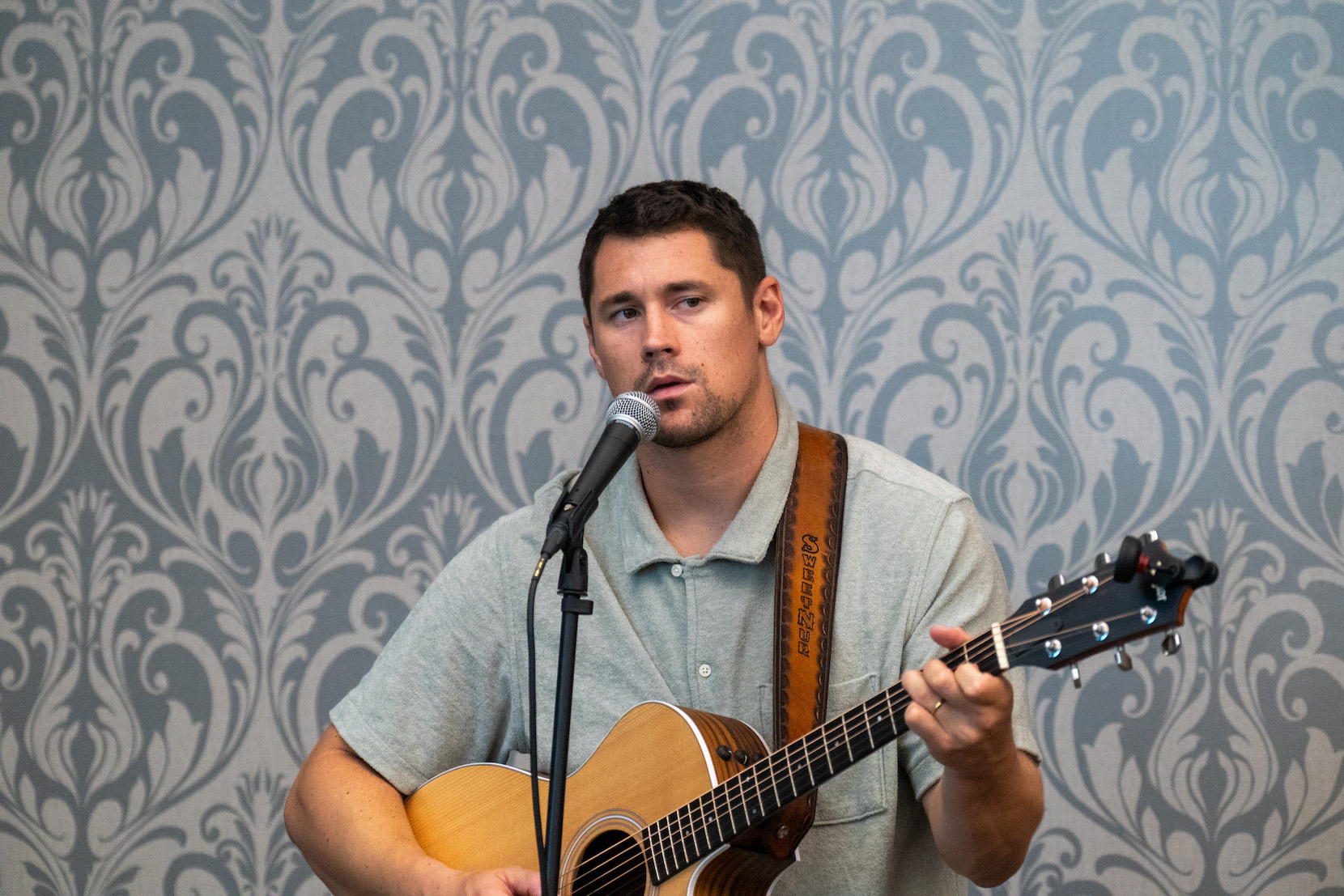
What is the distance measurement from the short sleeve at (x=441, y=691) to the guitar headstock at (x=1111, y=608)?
985mm

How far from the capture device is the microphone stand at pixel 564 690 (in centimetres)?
132

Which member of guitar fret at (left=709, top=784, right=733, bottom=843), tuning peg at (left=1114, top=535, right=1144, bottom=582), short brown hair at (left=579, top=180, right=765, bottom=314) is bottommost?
guitar fret at (left=709, top=784, right=733, bottom=843)

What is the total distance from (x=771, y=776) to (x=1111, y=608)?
0.49m

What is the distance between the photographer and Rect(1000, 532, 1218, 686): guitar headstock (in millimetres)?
1188

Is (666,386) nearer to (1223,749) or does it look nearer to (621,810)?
(621,810)

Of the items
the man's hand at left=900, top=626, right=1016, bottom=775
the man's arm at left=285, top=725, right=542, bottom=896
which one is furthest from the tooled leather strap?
the man's arm at left=285, top=725, right=542, bottom=896

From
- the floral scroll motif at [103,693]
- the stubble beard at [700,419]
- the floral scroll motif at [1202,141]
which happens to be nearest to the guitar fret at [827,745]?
the stubble beard at [700,419]

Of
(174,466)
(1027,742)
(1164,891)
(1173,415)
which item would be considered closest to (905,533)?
(1027,742)

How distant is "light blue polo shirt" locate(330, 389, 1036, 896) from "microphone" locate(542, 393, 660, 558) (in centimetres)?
50

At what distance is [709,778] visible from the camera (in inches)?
62.6

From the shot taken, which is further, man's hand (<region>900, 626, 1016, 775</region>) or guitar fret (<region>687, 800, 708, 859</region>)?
guitar fret (<region>687, 800, 708, 859</region>)

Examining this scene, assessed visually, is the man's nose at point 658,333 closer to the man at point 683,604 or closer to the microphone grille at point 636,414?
the man at point 683,604

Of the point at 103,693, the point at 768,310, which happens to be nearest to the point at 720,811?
the point at 768,310

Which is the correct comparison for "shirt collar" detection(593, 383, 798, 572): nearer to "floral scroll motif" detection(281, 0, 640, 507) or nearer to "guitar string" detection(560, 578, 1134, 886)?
"guitar string" detection(560, 578, 1134, 886)
